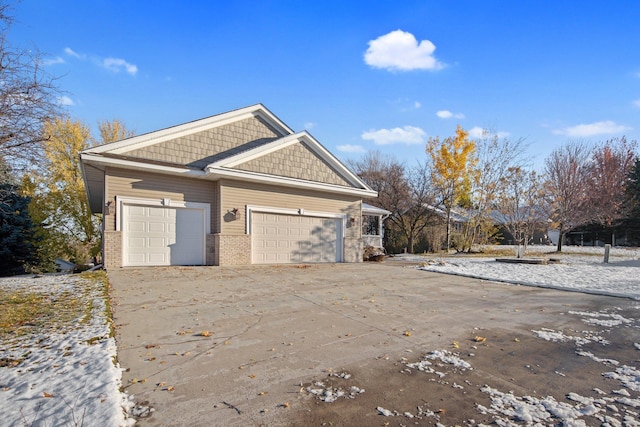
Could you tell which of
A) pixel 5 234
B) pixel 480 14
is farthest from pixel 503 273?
pixel 5 234

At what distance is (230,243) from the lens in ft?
41.2

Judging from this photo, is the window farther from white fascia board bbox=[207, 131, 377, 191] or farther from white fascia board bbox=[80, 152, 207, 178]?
white fascia board bbox=[80, 152, 207, 178]

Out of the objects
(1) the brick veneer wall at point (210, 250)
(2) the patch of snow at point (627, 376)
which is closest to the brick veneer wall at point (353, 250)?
(1) the brick veneer wall at point (210, 250)

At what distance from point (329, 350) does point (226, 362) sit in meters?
1.16

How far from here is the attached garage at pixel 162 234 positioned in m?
11.3

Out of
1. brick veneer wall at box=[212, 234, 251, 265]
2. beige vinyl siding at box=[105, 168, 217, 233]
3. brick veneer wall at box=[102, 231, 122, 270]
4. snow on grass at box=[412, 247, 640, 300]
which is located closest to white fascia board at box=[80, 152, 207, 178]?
beige vinyl siding at box=[105, 168, 217, 233]

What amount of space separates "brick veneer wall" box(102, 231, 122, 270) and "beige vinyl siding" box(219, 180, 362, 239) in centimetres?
328

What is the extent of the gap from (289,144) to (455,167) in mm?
13517

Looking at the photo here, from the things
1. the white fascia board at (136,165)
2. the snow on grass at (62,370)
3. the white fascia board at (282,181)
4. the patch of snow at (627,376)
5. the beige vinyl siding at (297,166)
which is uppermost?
the beige vinyl siding at (297,166)

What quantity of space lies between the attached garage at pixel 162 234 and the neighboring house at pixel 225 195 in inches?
1.2

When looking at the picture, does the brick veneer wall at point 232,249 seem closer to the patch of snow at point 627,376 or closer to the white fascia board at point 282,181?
the white fascia board at point 282,181

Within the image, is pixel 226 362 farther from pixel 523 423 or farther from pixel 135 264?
pixel 135 264

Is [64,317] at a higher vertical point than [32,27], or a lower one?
lower

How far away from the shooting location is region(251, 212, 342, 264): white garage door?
44.3 feet
